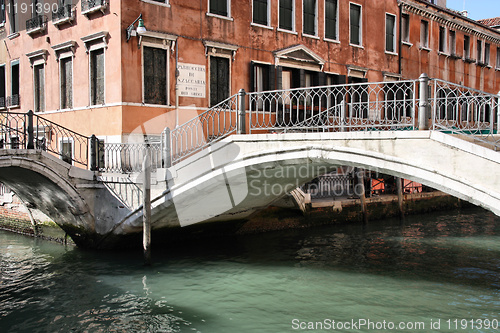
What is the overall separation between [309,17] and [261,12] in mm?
1998

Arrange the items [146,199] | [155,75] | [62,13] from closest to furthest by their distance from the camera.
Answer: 1. [146,199]
2. [155,75]
3. [62,13]

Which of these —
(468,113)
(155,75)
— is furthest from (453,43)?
(468,113)

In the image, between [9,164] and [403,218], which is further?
[403,218]

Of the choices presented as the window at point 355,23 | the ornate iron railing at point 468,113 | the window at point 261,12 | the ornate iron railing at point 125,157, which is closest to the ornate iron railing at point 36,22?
the ornate iron railing at point 125,157

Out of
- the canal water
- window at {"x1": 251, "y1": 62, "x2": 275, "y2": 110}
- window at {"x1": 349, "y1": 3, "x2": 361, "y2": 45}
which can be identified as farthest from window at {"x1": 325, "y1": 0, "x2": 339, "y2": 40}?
→ the canal water

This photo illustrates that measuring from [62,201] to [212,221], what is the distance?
337 centimetres

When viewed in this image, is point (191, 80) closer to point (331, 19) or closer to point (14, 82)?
point (331, 19)

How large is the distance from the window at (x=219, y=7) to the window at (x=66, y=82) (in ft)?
12.6

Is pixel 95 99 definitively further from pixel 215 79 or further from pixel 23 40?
pixel 23 40

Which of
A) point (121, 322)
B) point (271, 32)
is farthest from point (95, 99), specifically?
point (121, 322)

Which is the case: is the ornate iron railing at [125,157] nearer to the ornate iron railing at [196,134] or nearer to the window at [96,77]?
the ornate iron railing at [196,134]

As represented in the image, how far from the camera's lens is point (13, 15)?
14258 mm

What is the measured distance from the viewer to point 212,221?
1124cm

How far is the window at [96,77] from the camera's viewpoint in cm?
1111
